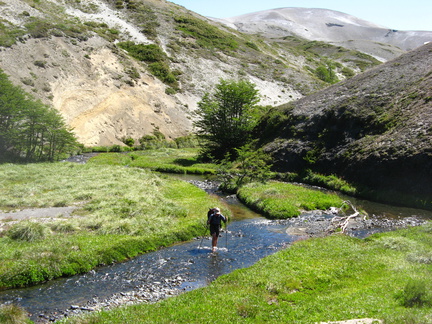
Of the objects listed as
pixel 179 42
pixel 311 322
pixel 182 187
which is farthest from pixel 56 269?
pixel 179 42

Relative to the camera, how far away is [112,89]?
86.2 meters

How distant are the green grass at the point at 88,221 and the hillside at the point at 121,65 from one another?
39.5m

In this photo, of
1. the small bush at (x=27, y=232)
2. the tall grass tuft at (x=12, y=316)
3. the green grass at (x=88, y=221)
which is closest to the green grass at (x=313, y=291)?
the tall grass tuft at (x=12, y=316)

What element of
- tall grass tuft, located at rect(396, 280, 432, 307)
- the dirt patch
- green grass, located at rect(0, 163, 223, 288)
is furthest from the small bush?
tall grass tuft, located at rect(396, 280, 432, 307)

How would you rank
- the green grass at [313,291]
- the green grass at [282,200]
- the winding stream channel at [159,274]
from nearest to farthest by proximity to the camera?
1. the green grass at [313,291]
2. the winding stream channel at [159,274]
3. the green grass at [282,200]

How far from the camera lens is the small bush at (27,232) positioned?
19.5 metres

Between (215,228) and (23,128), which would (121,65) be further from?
(215,228)

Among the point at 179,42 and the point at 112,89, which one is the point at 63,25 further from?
the point at 179,42

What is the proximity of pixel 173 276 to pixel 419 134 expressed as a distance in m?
32.0

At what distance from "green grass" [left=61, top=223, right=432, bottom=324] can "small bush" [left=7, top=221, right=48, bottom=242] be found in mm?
9318

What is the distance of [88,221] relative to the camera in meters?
23.0

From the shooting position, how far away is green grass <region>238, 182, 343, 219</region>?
3003 cm

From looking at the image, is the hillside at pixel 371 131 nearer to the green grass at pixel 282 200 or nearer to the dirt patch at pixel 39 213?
the green grass at pixel 282 200

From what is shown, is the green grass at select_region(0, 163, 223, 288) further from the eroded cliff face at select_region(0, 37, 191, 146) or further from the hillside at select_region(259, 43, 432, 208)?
the eroded cliff face at select_region(0, 37, 191, 146)
